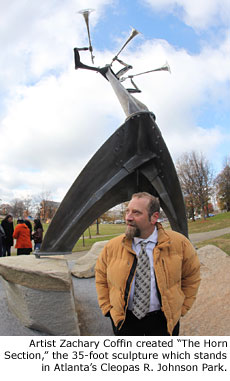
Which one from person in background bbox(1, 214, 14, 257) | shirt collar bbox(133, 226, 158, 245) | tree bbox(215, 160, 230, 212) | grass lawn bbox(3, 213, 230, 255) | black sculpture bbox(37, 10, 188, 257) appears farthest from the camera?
tree bbox(215, 160, 230, 212)

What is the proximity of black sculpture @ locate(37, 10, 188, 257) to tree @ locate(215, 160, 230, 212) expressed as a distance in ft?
130

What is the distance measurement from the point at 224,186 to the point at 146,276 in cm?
4281

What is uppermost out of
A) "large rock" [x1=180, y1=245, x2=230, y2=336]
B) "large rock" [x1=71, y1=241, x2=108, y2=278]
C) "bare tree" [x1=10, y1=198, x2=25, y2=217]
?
"bare tree" [x1=10, y1=198, x2=25, y2=217]

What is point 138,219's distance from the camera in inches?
Answer: 82.6

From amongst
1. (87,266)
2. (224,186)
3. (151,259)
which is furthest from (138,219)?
(224,186)

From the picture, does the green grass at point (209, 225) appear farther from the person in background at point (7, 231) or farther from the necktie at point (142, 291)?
the necktie at point (142, 291)

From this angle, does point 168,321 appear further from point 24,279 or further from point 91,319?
point 91,319

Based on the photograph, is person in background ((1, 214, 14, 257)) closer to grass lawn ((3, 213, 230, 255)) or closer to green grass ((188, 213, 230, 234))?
grass lawn ((3, 213, 230, 255))

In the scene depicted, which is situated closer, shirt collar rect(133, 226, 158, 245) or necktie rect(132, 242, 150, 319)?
necktie rect(132, 242, 150, 319)

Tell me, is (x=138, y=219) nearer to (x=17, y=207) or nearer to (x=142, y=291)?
(x=142, y=291)

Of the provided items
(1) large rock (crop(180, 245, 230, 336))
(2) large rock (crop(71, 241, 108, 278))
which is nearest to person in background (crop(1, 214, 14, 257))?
(2) large rock (crop(71, 241, 108, 278))

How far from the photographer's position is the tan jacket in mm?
2006

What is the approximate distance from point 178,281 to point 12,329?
3027 mm

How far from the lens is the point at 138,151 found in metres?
4.63
